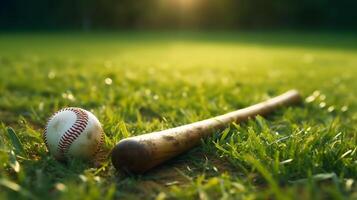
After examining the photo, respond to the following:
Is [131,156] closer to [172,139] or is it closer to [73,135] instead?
[172,139]

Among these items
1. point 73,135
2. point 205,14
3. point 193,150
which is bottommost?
point 205,14

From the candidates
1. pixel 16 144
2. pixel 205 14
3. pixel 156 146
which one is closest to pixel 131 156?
pixel 156 146

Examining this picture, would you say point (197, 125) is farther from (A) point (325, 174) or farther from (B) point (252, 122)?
(A) point (325, 174)

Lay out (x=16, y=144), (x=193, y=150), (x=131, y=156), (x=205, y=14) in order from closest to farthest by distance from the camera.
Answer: (x=131, y=156), (x=16, y=144), (x=193, y=150), (x=205, y=14)

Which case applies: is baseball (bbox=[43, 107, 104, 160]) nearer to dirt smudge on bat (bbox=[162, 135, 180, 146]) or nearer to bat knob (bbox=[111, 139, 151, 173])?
bat knob (bbox=[111, 139, 151, 173])

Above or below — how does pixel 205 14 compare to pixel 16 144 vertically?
below

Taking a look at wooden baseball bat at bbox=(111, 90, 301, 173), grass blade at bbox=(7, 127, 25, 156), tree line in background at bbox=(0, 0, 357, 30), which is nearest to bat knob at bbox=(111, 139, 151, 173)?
wooden baseball bat at bbox=(111, 90, 301, 173)
